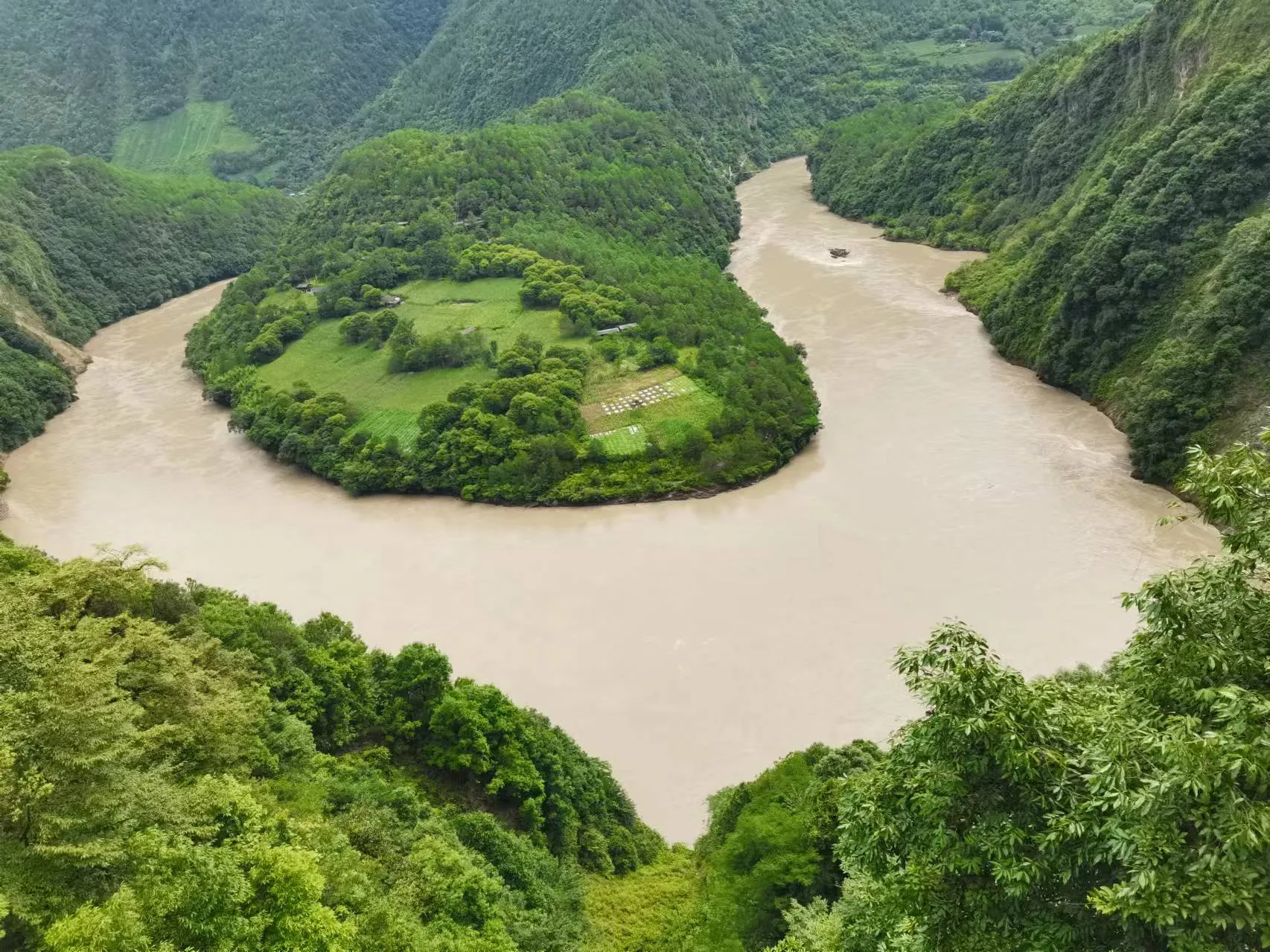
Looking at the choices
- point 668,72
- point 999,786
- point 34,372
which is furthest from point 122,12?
point 999,786

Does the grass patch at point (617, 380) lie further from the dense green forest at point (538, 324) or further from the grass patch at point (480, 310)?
the grass patch at point (480, 310)

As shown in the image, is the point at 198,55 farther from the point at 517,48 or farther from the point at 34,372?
the point at 34,372

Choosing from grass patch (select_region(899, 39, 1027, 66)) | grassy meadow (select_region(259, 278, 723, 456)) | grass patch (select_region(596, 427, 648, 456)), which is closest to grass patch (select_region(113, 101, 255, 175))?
grassy meadow (select_region(259, 278, 723, 456))

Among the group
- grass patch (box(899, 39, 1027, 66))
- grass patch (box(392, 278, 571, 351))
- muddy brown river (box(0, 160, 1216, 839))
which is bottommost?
muddy brown river (box(0, 160, 1216, 839))

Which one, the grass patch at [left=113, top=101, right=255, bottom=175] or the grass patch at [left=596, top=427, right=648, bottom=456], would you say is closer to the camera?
the grass patch at [left=596, top=427, right=648, bottom=456]

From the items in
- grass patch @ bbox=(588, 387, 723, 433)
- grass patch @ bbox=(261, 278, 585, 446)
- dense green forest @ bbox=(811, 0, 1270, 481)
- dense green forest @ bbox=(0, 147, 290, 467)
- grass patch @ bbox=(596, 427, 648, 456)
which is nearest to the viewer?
dense green forest @ bbox=(811, 0, 1270, 481)

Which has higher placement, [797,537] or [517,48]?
[517,48]

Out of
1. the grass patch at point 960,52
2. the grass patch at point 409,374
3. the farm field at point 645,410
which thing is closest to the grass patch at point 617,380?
the farm field at point 645,410

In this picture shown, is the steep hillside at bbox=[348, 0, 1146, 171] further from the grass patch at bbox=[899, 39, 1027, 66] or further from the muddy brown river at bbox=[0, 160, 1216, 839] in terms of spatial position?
the muddy brown river at bbox=[0, 160, 1216, 839]

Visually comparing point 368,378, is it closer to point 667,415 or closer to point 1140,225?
point 667,415
